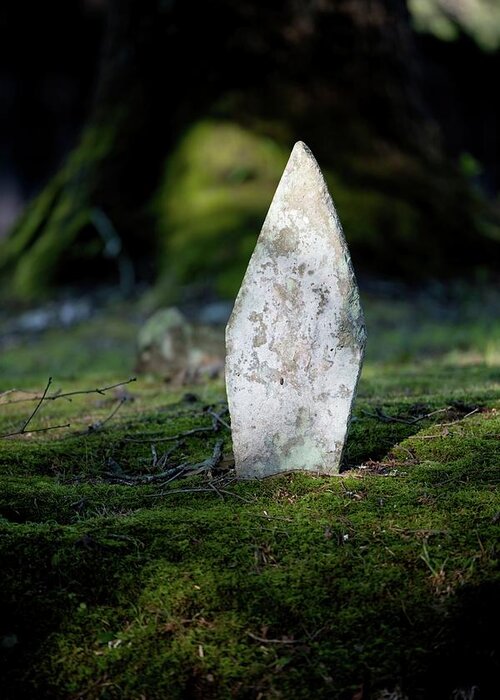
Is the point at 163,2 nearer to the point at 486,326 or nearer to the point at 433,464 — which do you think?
the point at 486,326

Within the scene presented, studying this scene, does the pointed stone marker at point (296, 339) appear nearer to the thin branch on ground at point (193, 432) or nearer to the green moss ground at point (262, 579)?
the green moss ground at point (262, 579)

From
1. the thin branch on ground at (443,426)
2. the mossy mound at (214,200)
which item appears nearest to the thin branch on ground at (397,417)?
the thin branch on ground at (443,426)

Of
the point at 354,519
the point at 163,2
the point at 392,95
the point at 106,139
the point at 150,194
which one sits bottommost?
the point at 354,519

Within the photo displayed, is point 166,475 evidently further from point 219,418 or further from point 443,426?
point 443,426

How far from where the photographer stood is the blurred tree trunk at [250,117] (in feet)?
43.2

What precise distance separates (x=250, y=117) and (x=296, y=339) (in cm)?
1116

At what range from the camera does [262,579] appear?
250 cm

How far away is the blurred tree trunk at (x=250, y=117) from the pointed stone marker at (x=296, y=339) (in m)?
9.70

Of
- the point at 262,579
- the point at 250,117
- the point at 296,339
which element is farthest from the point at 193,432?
the point at 250,117

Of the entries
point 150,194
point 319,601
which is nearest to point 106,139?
point 150,194

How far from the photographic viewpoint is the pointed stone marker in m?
3.08

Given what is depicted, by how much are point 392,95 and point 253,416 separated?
12.7 metres

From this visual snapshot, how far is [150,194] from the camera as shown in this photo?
44.1 feet

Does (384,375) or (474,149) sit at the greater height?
(474,149)
